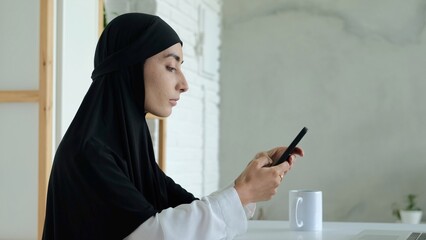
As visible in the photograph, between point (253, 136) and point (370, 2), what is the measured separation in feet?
3.64

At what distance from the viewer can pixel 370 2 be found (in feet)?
14.1

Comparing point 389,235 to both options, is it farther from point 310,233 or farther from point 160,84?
point 160,84

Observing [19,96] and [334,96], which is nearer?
[19,96]

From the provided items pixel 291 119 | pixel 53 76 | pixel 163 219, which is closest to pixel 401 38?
pixel 291 119

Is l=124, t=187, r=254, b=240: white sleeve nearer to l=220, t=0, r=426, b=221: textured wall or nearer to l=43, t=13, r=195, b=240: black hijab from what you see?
l=43, t=13, r=195, b=240: black hijab

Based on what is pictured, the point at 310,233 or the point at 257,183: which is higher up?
→ the point at 257,183

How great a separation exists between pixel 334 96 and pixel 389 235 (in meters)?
2.85

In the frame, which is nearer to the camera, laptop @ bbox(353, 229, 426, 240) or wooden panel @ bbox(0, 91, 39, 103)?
laptop @ bbox(353, 229, 426, 240)

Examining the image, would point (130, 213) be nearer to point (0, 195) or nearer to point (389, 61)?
point (0, 195)

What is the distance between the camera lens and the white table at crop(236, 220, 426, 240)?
1521mm

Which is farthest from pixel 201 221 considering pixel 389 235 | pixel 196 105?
pixel 196 105

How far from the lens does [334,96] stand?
433 cm

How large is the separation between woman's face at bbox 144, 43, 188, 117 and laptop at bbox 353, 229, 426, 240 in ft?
1.70

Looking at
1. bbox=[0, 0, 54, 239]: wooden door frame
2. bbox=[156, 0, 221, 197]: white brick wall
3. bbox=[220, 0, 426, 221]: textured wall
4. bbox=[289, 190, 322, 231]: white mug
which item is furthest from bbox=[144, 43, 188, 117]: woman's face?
bbox=[220, 0, 426, 221]: textured wall
